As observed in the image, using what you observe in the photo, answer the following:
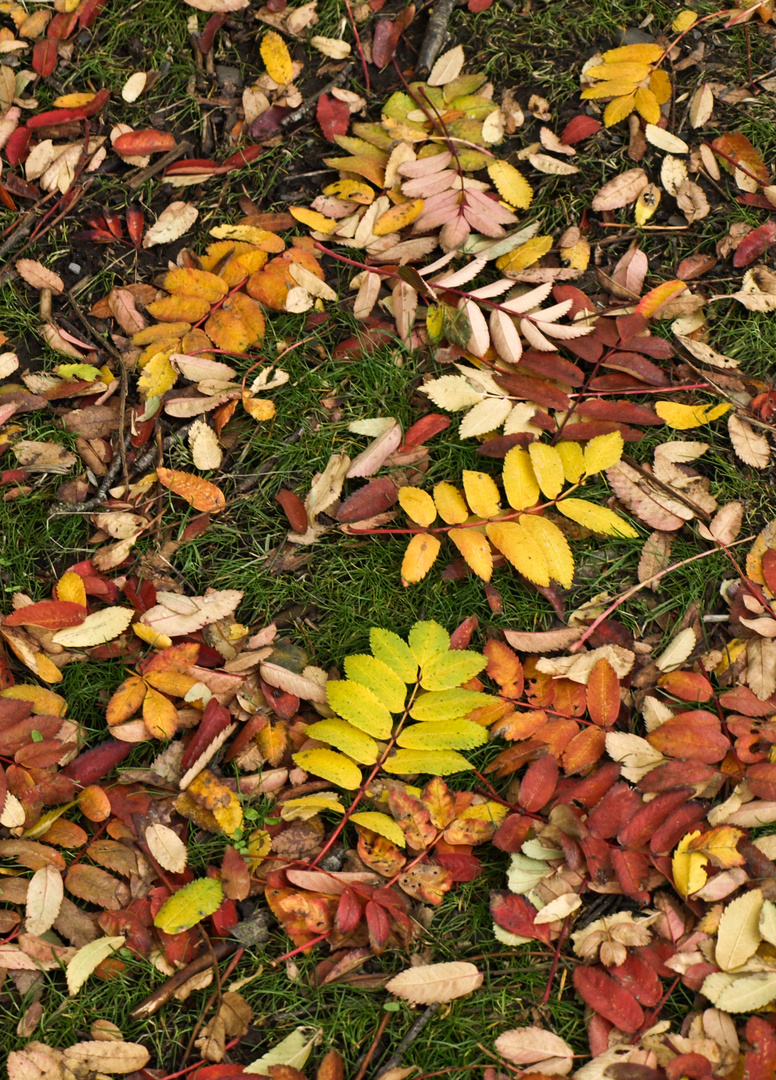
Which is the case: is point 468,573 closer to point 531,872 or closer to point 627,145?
point 531,872

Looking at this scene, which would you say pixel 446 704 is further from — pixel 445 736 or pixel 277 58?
pixel 277 58

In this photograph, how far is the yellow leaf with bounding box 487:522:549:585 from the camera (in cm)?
202

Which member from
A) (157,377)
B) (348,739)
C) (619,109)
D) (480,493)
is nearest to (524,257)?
(619,109)

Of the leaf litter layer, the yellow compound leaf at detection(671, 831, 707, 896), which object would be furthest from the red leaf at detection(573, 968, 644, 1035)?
the yellow compound leaf at detection(671, 831, 707, 896)

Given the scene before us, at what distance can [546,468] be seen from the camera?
2109 mm

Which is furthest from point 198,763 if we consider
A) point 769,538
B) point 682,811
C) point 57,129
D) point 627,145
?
point 627,145

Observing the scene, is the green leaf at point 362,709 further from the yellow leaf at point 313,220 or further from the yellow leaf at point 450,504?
the yellow leaf at point 313,220

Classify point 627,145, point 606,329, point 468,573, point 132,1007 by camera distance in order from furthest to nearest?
point 627,145 → point 606,329 → point 468,573 → point 132,1007

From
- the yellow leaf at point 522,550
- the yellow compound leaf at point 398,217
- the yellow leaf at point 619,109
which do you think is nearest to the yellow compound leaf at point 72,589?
the yellow leaf at point 522,550

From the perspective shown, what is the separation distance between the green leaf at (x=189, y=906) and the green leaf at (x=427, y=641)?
64 centimetres

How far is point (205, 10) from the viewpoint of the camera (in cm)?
266

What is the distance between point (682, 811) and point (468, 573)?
0.71 metres

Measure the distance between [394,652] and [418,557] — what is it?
246 millimetres

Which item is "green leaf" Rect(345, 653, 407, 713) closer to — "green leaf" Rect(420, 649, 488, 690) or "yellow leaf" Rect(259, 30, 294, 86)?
"green leaf" Rect(420, 649, 488, 690)
